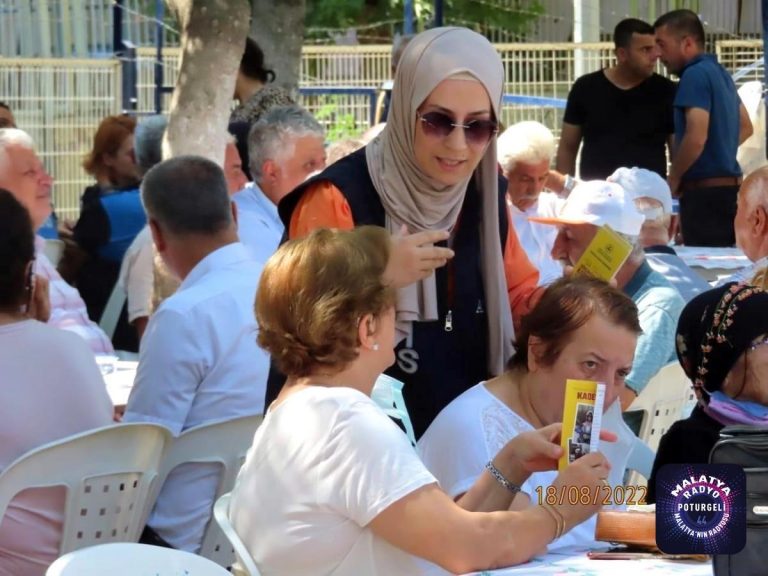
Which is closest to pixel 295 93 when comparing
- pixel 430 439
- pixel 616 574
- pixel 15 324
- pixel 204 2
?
pixel 204 2

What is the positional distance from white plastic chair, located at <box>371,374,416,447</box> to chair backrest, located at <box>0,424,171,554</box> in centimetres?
81

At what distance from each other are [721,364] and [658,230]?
8.93 feet

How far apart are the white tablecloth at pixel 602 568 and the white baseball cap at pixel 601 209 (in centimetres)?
224

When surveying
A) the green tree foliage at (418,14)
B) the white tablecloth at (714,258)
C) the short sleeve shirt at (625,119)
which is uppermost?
the green tree foliage at (418,14)

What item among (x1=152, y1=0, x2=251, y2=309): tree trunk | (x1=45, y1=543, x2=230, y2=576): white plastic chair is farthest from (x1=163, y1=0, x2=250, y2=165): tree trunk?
(x1=45, y1=543, x2=230, y2=576): white plastic chair

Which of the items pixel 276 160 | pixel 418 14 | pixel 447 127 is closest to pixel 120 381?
pixel 276 160

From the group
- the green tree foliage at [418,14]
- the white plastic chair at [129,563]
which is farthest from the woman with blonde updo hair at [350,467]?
the green tree foliage at [418,14]

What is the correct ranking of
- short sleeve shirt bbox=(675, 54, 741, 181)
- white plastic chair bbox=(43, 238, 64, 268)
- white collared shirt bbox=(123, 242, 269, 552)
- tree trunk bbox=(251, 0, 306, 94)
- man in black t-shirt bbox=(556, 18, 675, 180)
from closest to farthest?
white collared shirt bbox=(123, 242, 269, 552)
white plastic chair bbox=(43, 238, 64, 268)
short sleeve shirt bbox=(675, 54, 741, 181)
man in black t-shirt bbox=(556, 18, 675, 180)
tree trunk bbox=(251, 0, 306, 94)

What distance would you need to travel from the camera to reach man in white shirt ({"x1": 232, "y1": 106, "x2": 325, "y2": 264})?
630 centimetres

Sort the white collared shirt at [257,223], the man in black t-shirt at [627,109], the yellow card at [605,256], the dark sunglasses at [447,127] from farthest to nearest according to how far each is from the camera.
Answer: the man in black t-shirt at [627,109] → the white collared shirt at [257,223] → the yellow card at [605,256] → the dark sunglasses at [447,127]

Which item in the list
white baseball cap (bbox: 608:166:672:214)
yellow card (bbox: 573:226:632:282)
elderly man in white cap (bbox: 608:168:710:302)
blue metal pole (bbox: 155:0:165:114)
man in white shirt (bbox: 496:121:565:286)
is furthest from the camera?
blue metal pole (bbox: 155:0:165:114)

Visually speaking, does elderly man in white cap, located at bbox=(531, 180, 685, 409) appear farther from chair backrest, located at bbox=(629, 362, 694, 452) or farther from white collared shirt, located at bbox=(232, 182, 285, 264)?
white collared shirt, located at bbox=(232, 182, 285, 264)

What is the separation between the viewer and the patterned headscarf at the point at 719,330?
300cm

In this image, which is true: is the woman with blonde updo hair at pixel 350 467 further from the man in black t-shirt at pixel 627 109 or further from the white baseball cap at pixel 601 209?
the man in black t-shirt at pixel 627 109
